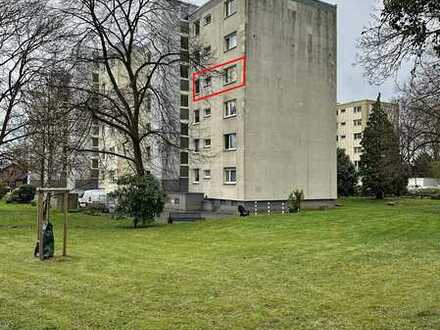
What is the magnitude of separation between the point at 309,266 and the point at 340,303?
326 cm

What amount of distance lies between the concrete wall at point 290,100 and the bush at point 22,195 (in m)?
28.4

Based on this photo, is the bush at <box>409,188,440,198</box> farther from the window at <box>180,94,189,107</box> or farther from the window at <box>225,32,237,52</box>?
the window at <box>225,32,237,52</box>

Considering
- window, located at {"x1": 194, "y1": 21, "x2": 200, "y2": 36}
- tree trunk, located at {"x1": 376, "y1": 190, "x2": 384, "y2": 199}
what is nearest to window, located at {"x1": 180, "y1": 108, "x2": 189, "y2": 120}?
window, located at {"x1": 194, "y1": 21, "x2": 200, "y2": 36}

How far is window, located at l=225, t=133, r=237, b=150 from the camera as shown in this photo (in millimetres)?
36850

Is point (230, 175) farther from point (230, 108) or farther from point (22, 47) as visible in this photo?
point (22, 47)

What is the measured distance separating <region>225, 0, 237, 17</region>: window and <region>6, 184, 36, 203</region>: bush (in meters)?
28.6

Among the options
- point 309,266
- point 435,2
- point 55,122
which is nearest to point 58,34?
point 55,122

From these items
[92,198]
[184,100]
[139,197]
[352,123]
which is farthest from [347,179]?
[139,197]

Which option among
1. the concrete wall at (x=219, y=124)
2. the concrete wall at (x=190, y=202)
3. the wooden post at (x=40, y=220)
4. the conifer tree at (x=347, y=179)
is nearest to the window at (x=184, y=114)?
the concrete wall at (x=219, y=124)

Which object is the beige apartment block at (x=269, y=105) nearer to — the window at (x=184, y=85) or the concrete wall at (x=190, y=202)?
the concrete wall at (x=190, y=202)

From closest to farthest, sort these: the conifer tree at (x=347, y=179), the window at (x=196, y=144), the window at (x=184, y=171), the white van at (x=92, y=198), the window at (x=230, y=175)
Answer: the window at (x=230, y=175)
the white van at (x=92, y=198)
the window at (x=196, y=144)
the window at (x=184, y=171)
the conifer tree at (x=347, y=179)

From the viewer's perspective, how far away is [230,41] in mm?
38406

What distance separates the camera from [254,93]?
3609 centimetres

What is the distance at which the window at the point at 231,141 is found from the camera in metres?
36.8
